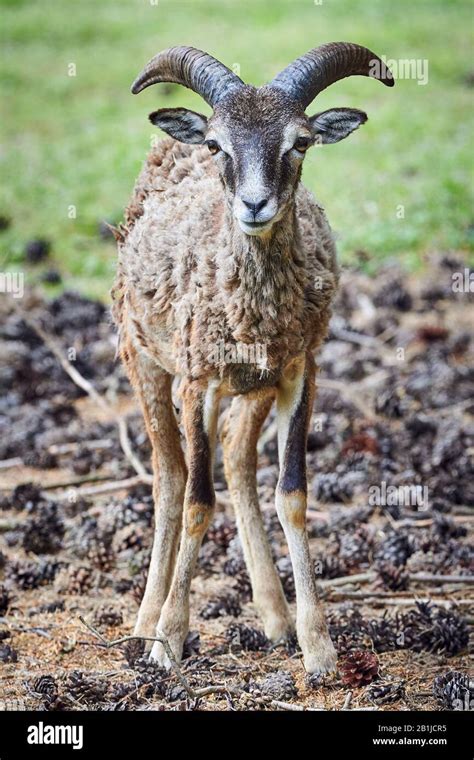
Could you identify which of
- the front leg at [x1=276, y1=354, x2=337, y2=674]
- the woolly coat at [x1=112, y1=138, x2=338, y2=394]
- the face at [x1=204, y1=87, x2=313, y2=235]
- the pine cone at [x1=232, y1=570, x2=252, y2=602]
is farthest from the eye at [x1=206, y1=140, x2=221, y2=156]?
the pine cone at [x1=232, y1=570, x2=252, y2=602]

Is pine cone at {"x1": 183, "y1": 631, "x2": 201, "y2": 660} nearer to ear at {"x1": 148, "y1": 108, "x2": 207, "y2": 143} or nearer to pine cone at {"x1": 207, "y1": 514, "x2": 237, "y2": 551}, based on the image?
pine cone at {"x1": 207, "y1": 514, "x2": 237, "y2": 551}

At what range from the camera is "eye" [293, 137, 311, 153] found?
645 cm

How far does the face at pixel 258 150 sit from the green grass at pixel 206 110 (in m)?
7.69

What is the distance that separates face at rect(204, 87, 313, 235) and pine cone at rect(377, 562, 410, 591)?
2.71 meters

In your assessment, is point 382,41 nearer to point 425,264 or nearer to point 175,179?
point 425,264

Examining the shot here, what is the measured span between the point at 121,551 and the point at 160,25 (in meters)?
16.7

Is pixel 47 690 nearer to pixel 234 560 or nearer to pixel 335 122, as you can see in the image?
pixel 234 560

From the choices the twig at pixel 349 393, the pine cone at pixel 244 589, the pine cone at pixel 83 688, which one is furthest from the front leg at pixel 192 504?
the twig at pixel 349 393

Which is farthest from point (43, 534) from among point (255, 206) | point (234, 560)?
point (255, 206)

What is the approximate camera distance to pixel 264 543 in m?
7.64

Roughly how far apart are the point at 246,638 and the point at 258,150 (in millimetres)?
2906

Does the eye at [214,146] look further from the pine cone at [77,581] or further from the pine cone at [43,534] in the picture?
the pine cone at [43,534]

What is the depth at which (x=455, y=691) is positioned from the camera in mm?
6145
